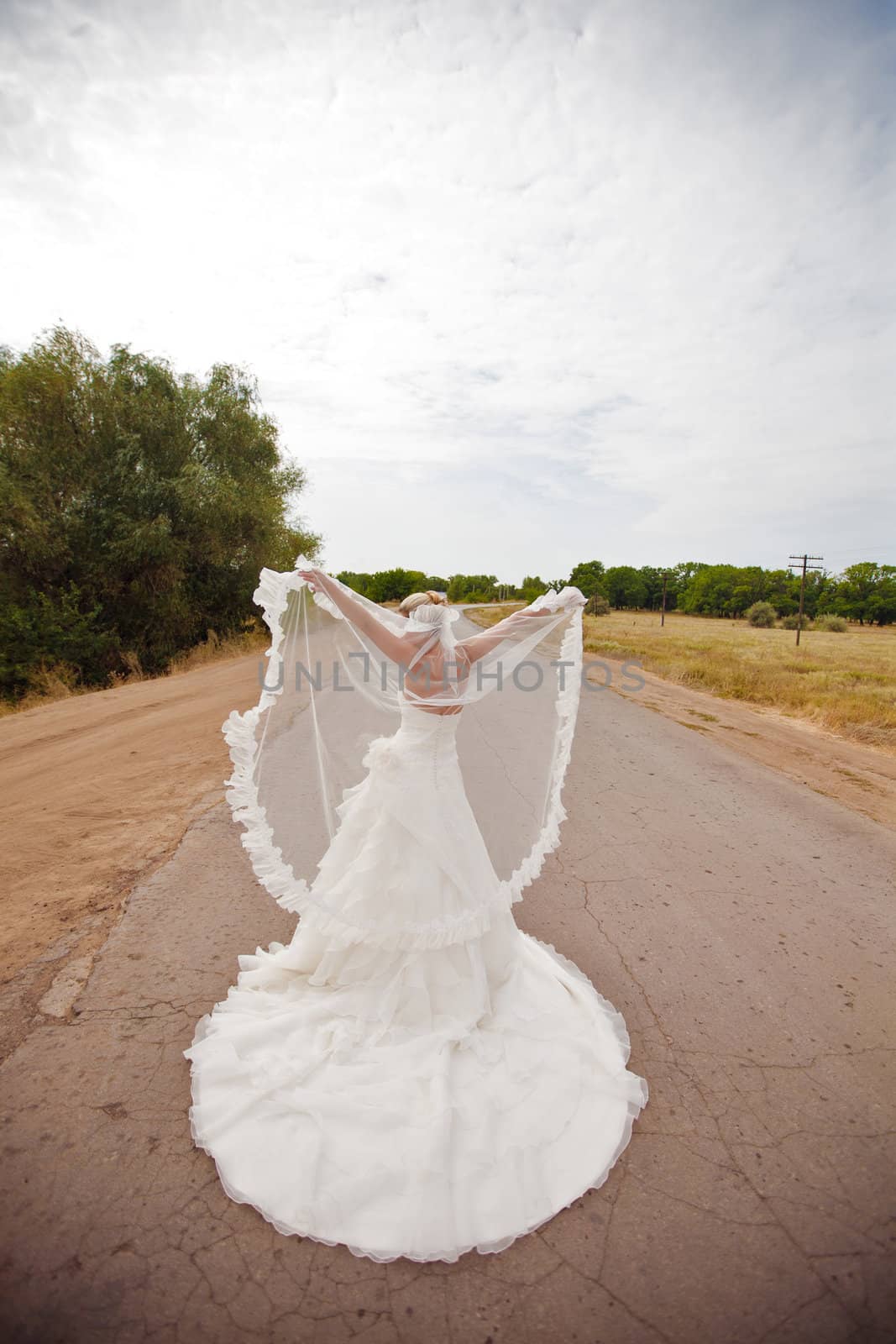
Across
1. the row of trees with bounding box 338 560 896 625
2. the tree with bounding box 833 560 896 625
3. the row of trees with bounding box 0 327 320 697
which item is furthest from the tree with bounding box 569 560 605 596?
the row of trees with bounding box 0 327 320 697

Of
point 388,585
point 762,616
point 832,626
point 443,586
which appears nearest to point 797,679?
point 388,585

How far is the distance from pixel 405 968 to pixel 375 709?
4.70 ft

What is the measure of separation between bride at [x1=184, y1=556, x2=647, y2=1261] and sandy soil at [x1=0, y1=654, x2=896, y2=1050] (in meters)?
1.37

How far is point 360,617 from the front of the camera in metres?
3.16

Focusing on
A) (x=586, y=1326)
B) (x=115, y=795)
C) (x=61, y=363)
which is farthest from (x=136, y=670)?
(x=586, y=1326)

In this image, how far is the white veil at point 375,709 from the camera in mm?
3174

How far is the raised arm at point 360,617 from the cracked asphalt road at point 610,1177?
203 cm

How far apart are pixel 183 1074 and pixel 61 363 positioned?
57.8 feet

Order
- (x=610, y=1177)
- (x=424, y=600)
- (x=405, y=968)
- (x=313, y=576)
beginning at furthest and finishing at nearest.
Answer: (x=424, y=600) < (x=313, y=576) < (x=405, y=968) < (x=610, y=1177)

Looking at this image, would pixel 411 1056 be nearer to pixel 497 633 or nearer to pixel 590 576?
pixel 497 633

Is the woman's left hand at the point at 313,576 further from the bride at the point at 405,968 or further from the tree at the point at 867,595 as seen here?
the tree at the point at 867,595

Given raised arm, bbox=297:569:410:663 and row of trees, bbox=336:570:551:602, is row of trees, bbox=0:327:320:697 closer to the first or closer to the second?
row of trees, bbox=336:570:551:602

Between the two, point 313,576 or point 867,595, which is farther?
point 867,595

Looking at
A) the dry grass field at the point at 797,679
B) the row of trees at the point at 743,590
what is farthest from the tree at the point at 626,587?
the dry grass field at the point at 797,679
